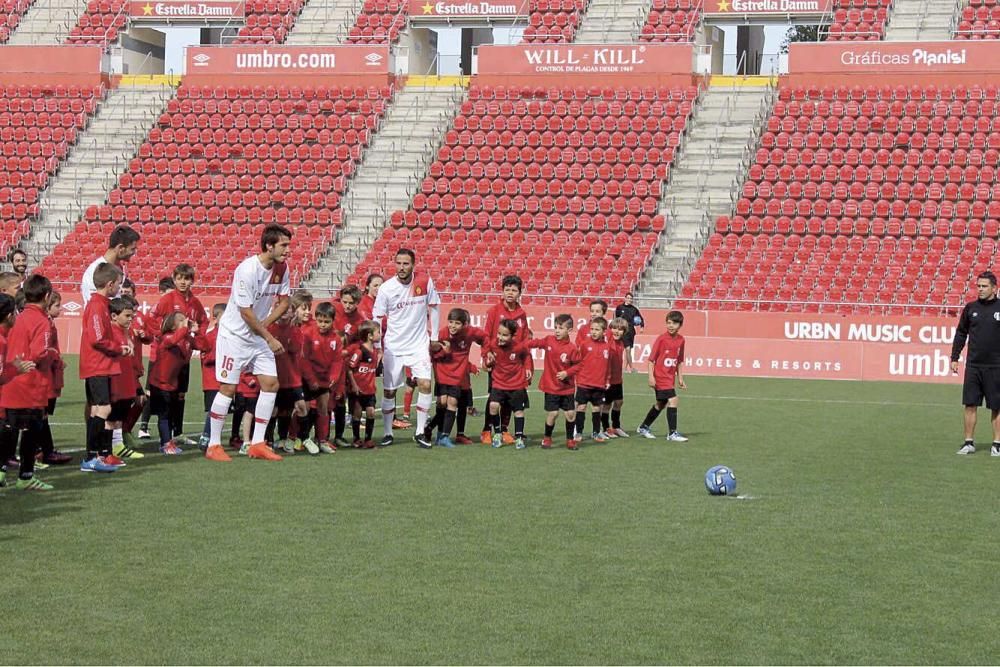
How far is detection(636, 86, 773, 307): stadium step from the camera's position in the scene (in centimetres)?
3400

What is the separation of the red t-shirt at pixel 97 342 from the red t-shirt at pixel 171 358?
171cm

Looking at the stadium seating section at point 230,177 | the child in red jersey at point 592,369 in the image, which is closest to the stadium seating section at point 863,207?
the stadium seating section at point 230,177

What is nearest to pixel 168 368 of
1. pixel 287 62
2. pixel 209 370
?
pixel 209 370

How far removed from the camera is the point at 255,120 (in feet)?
134

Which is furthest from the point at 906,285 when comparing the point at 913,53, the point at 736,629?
the point at 736,629

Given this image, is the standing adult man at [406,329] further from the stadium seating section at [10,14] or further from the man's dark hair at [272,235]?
the stadium seating section at [10,14]

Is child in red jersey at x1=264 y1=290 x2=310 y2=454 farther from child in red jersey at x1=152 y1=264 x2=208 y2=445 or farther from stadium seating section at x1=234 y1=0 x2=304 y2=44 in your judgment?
stadium seating section at x1=234 y1=0 x2=304 y2=44

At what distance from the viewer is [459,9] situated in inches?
1719

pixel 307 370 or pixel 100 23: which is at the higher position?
pixel 100 23

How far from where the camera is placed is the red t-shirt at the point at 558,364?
15.0 metres

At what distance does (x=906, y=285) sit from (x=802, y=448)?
16.6 meters

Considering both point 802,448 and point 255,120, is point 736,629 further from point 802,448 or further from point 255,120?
point 255,120

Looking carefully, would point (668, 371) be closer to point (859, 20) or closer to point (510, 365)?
point (510, 365)

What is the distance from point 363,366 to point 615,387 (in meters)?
3.04
